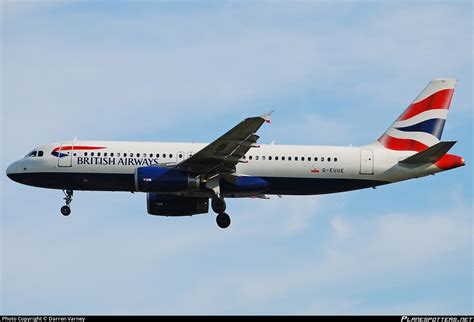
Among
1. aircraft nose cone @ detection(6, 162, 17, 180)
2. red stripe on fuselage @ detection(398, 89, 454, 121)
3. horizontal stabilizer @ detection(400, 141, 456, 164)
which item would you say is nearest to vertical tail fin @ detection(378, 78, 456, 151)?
red stripe on fuselage @ detection(398, 89, 454, 121)

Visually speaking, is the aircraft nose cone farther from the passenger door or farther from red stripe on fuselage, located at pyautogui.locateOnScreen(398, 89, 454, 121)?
red stripe on fuselage, located at pyautogui.locateOnScreen(398, 89, 454, 121)

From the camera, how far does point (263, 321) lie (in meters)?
37.1

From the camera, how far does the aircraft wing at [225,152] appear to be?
178ft

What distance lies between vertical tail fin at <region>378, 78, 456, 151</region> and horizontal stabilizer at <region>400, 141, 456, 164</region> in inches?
79.7

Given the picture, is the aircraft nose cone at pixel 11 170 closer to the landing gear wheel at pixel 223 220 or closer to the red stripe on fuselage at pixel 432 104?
the landing gear wheel at pixel 223 220

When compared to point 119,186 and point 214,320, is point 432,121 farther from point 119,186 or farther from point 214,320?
point 214,320

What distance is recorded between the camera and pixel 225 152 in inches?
2210

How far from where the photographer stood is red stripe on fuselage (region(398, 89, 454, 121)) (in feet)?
200

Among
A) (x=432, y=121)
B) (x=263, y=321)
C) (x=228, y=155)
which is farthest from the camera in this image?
(x=432, y=121)

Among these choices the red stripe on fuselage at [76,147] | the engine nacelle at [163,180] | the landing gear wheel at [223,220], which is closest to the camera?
the engine nacelle at [163,180]

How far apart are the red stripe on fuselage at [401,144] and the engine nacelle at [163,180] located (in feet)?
35.0

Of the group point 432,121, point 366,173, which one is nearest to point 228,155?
point 366,173

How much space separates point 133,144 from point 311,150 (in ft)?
30.9

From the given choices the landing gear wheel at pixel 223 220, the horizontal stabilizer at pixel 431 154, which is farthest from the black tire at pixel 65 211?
the horizontal stabilizer at pixel 431 154
